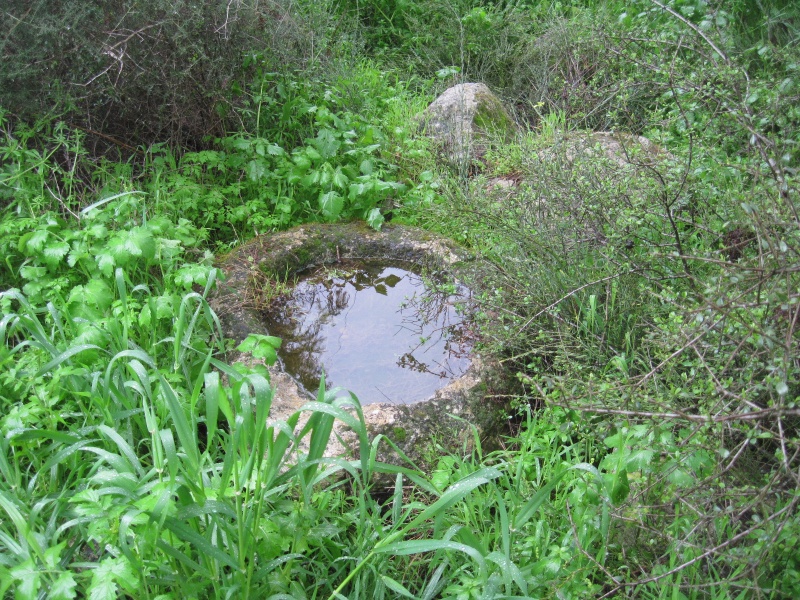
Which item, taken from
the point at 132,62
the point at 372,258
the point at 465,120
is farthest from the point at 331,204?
the point at 465,120

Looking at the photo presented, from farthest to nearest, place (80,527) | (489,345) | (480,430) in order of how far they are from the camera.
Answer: (489,345)
(480,430)
(80,527)

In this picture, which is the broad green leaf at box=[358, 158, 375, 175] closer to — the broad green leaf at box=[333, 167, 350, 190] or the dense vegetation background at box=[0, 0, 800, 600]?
the dense vegetation background at box=[0, 0, 800, 600]

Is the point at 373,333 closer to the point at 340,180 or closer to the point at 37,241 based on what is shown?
the point at 340,180

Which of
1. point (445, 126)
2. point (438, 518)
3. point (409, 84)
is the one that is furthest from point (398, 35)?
point (438, 518)

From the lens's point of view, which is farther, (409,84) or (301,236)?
(409,84)

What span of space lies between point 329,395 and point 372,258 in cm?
198

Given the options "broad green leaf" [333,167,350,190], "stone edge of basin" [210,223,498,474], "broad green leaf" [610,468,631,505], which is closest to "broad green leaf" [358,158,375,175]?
"broad green leaf" [333,167,350,190]

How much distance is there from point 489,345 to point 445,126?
113 inches

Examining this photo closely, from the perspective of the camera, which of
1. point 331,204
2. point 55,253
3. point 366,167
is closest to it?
point 55,253

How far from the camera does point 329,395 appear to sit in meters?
2.19

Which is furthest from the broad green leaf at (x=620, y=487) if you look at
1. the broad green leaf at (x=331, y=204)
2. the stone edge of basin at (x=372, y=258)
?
the broad green leaf at (x=331, y=204)

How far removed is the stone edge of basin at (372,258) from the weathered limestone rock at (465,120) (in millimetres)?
1232

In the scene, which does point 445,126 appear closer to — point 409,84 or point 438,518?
point 409,84

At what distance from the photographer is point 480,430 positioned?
2.96 metres
